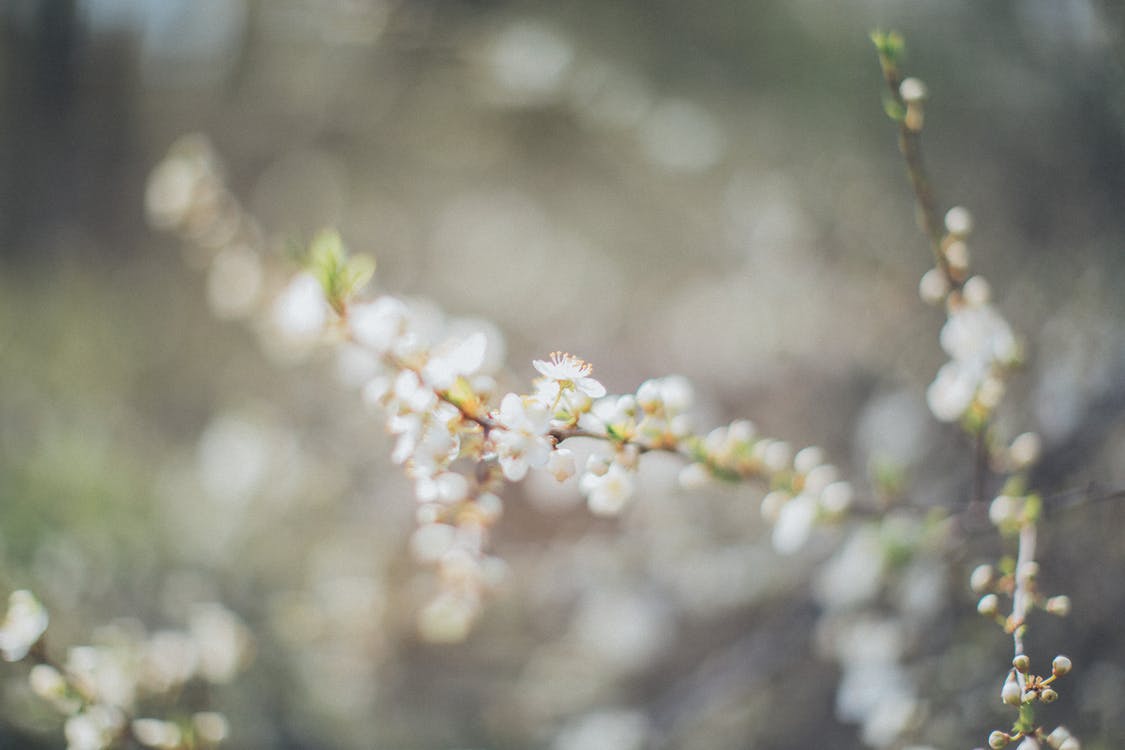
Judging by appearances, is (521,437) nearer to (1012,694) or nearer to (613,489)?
(613,489)

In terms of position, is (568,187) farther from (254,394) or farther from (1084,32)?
(1084,32)

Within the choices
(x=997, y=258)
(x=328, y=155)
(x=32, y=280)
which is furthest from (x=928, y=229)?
(x=32, y=280)

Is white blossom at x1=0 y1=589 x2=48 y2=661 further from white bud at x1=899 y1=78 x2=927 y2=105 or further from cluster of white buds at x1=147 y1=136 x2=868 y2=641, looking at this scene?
white bud at x1=899 y1=78 x2=927 y2=105

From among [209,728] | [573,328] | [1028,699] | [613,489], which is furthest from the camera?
[573,328]

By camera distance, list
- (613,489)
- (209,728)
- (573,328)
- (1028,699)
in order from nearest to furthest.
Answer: (1028,699) → (613,489) → (209,728) → (573,328)

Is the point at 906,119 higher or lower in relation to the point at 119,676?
higher

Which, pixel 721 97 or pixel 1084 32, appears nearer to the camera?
pixel 1084 32

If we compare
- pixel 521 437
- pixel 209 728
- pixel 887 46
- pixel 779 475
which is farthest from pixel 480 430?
pixel 209 728
